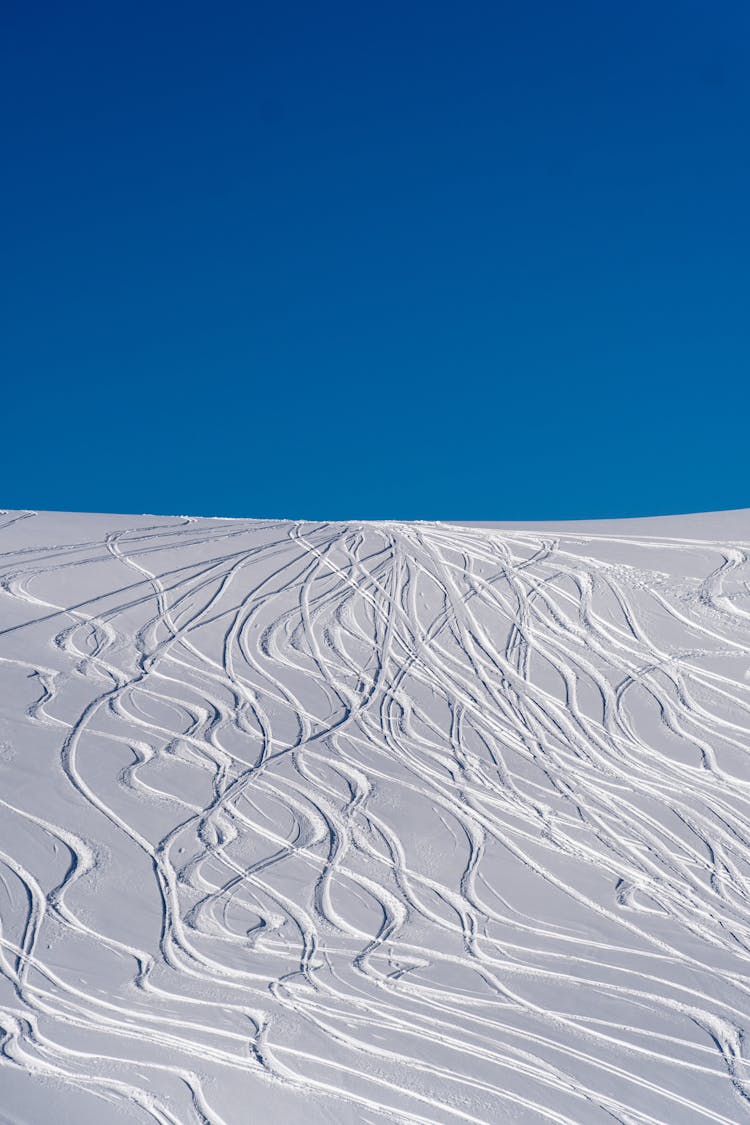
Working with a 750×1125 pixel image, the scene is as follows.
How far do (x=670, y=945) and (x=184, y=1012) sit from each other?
9.82ft

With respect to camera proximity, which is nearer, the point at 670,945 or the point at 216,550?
the point at 670,945

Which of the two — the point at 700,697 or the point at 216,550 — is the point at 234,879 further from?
the point at 216,550

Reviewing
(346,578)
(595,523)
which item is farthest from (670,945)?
(595,523)

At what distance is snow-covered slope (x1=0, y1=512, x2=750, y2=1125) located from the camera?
5.39 meters

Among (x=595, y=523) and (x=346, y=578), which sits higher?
(x=595, y=523)

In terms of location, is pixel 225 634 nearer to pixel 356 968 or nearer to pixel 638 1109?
pixel 356 968

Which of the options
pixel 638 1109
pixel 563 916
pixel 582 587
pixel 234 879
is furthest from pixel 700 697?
pixel 638 1109

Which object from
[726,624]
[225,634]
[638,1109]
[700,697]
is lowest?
[638,1109]

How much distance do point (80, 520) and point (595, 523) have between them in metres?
7.80

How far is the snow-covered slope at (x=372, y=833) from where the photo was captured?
5395mm

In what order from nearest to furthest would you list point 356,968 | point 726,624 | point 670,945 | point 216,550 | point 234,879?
point 356,968
point 670,945
point 234,879
point 726,624
point 216,550

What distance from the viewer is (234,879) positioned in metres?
7.37

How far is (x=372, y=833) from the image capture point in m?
8.13

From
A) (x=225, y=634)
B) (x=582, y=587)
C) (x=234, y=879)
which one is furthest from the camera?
(x=582, y=587)
